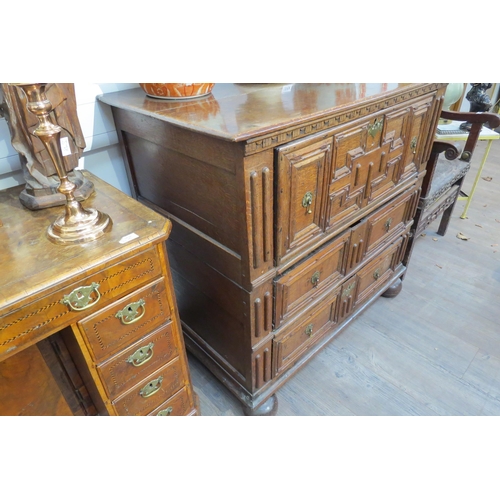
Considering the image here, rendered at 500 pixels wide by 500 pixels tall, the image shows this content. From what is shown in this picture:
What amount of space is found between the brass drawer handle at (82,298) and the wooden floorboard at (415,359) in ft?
2.97

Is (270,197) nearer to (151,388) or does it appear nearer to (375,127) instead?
(375,127)

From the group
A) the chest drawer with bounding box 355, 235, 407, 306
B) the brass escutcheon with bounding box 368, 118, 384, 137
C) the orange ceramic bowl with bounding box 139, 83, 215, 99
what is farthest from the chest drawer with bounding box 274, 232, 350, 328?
the orange ceramic bowl with bounding box 139, 83, 215, 99

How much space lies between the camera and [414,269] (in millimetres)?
2209

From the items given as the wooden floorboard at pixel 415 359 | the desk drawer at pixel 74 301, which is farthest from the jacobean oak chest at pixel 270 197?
the desk drawer at pixel 74 301

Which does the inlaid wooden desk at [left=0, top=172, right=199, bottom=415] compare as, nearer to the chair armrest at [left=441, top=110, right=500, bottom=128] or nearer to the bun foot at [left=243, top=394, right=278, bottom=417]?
the bun foot at [left=243, top=394, right=278, bottom=417]

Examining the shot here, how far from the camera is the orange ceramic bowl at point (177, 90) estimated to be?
0.97 metres

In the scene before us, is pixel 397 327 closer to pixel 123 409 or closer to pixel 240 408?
pixel 240 408

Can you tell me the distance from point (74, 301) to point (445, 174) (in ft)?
6.86

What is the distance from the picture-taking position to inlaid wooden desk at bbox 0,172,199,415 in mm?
675

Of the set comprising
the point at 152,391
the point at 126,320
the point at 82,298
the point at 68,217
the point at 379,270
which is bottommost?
the point at 379,270

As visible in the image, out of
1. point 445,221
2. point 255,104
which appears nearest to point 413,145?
point 255,104

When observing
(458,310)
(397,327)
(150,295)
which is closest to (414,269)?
(458,310)

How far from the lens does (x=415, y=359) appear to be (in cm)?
166

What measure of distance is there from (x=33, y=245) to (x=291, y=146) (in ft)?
2.02
